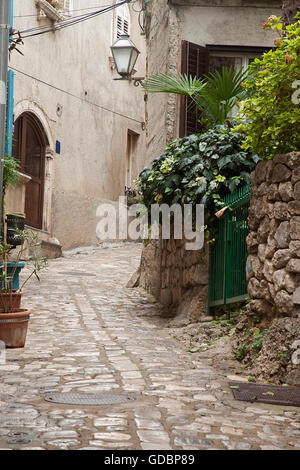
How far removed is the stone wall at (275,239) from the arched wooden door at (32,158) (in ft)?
30.4

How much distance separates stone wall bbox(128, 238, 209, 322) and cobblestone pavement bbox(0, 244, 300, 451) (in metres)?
0.46

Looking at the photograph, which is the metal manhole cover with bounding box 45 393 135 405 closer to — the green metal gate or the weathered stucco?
the green metal gate

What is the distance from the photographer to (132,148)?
20.7 meters

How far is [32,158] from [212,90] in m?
7.49

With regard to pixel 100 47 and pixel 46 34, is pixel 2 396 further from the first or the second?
pixel 100 47

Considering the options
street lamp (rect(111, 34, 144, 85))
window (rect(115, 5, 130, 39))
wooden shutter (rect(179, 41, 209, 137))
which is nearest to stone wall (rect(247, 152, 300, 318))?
wooden shutter (rect(179, 41, 209, 137))

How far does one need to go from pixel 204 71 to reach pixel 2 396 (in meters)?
7.12

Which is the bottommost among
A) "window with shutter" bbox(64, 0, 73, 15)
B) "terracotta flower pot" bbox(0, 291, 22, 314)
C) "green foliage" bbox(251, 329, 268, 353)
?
"green foliage" bbox(251, 329, 268, 353)

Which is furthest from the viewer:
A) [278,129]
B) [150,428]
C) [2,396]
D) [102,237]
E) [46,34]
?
[102,237]

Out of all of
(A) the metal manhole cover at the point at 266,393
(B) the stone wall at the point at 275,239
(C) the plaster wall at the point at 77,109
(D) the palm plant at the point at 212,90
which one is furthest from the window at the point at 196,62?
(A) the metal manhole cover at the point at 266,393

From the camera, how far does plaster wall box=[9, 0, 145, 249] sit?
578 inches

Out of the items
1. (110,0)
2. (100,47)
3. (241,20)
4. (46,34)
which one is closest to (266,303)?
(241,20)

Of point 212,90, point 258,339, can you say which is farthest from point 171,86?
point 258,339

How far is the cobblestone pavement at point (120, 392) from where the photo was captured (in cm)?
335
